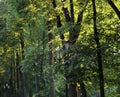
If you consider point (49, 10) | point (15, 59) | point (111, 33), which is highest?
point (49, 10)

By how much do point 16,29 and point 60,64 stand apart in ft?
49.7

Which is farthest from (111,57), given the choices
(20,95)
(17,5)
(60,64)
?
(20,95)

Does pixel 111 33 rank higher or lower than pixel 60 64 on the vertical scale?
higher

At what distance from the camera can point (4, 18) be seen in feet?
101

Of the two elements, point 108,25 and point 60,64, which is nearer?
point 108,25

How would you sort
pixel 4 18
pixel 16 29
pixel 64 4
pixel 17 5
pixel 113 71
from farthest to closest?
1. pixel 4 18
2. pixel 16 29
3. pixel 17 5
4. pixel 64 4
5. pixel 113 71

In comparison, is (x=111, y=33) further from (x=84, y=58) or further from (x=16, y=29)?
(x=16, y=29)

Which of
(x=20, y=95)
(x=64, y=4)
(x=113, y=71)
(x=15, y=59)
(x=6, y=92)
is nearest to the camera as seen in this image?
(x=113, y=71)

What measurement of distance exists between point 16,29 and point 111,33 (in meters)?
16.7

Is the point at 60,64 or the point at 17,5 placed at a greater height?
the point at 17,5

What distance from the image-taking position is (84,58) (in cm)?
961

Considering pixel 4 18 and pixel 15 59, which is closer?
pixel 4 18

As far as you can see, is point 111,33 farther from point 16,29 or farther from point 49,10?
point 16,29

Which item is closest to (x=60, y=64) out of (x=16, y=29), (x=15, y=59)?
(x=16, y=29)
